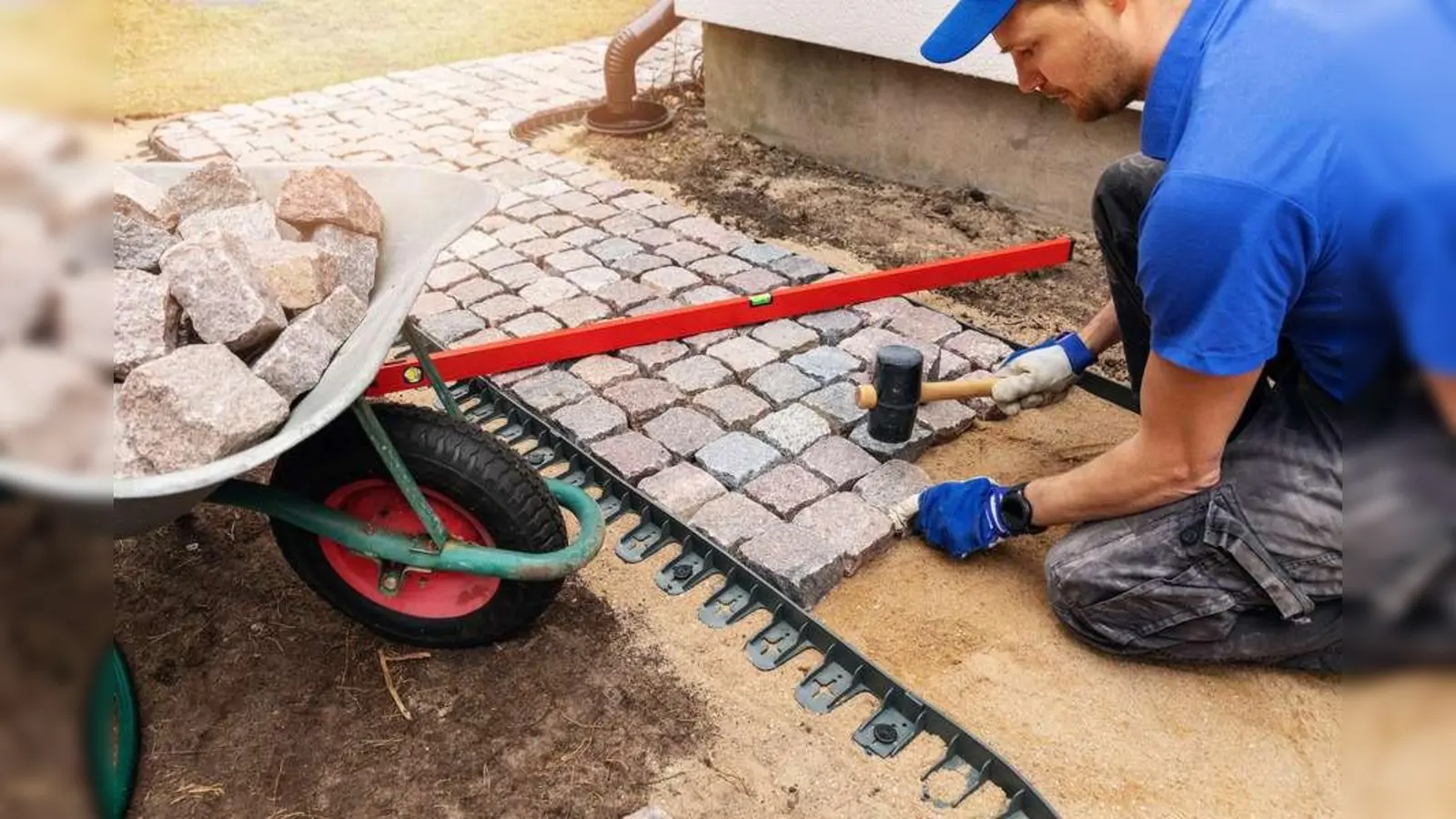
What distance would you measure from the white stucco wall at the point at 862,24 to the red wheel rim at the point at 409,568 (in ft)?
11.7

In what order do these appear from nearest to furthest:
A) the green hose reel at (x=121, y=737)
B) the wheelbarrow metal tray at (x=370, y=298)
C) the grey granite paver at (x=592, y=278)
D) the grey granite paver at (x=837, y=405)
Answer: the wheelbarrow metal tray at (x=370, y=298) < the green hose reel at (x=121, y=737) < the grey granite paver at (x=837, y=405) < the grey granite paver at (x=592, y=278)

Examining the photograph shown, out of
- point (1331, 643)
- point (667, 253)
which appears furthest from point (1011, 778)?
point (667, 253)

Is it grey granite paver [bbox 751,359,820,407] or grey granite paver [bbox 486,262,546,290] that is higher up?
grey granite paver [bbox 751,359,820,407]

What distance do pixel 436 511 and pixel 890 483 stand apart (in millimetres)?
1528

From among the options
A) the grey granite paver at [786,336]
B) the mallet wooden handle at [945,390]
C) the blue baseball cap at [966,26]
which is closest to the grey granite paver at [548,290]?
the grey granite paver at [786,336]

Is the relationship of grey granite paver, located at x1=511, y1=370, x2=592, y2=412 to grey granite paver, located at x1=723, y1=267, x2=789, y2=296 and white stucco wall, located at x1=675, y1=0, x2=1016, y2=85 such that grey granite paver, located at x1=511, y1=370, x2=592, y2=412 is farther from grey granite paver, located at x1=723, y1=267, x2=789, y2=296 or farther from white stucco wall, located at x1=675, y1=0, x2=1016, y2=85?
white stucco wall, located at x1=675, y1=0, x2=1016, y2=85

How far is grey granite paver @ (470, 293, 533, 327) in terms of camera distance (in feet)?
14.7

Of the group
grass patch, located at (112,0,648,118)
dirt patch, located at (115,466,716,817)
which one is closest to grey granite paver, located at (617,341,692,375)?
dirt patch, located at (115,466,716,817)

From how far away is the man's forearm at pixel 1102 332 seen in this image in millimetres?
3637

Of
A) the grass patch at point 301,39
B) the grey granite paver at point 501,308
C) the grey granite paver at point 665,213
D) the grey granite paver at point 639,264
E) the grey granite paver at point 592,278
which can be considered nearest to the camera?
the grey granite paver at point 501,308

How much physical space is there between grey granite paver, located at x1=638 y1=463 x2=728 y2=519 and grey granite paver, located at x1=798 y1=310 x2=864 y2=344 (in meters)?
1.08

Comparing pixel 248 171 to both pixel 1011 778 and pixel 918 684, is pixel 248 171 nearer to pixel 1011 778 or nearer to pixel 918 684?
pixel 918 684

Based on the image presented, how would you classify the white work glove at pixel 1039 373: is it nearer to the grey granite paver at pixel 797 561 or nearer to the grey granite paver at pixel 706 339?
the grey granite paver at pixel 797 561

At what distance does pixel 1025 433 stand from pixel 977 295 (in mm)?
1066
